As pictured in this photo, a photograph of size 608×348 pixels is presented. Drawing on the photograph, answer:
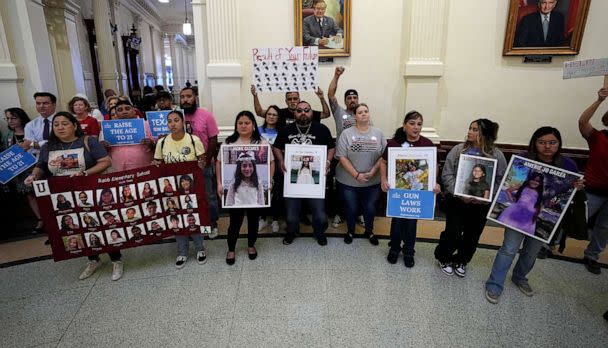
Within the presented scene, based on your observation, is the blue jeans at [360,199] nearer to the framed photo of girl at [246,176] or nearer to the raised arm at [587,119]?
the framed photo of girl at [246,176]

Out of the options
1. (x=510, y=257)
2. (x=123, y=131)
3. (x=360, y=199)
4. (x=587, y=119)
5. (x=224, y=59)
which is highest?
(x=224, y=59)

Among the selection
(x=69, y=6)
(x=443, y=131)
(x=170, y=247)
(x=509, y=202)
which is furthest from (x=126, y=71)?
(x=509, y=202)

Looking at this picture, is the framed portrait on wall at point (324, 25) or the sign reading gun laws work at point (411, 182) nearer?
the sign reading gun laws work at point (411, 182)

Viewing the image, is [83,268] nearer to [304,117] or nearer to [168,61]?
[304,117]

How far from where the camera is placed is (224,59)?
4461 millimetres

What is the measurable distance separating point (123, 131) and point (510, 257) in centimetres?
368

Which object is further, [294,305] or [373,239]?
[373,239]

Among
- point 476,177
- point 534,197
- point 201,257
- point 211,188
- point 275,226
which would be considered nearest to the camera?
point 534,197

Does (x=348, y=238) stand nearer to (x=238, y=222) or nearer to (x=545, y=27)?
(x=238, y=222)

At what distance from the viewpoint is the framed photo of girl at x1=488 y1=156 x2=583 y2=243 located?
8.26 feet

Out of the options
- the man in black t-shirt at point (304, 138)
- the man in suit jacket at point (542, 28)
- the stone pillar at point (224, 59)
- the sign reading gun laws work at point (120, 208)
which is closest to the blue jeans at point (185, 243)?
the sign reading gun laws work at point (120, 208)

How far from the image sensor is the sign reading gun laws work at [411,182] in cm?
296

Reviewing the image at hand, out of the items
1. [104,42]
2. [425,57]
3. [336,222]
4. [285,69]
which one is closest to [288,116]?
[285,69]

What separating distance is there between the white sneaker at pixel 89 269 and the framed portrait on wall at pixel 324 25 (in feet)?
Result: 11.2
